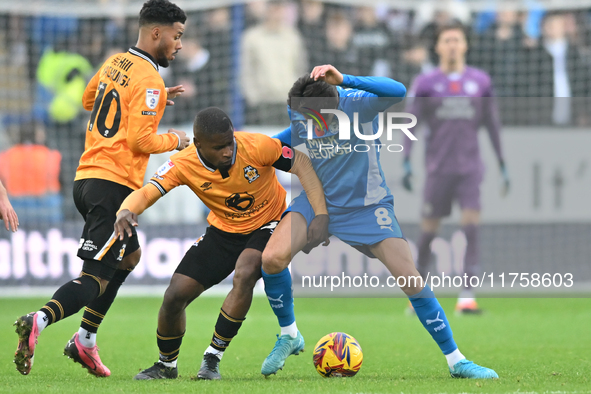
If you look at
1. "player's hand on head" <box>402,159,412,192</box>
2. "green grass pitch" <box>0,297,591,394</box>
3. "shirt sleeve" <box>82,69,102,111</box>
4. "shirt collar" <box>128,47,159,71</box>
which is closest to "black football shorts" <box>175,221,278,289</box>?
"green grass pitch" <box>0,297,591,394</box>

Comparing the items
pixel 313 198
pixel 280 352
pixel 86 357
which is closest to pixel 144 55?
pixel 313 198

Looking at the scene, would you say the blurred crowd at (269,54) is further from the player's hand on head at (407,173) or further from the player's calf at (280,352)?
the player's calf at (280,352)

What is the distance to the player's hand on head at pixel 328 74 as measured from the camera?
171 inches

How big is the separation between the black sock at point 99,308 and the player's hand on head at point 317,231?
126cm

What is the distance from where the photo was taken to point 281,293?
188 inches

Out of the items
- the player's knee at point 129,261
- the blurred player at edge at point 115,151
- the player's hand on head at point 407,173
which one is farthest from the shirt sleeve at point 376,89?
the player's hand on head at point 407,173

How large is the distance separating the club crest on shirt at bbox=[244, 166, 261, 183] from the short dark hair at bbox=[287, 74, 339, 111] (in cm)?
50

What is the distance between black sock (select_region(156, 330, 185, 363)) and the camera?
4.67 m

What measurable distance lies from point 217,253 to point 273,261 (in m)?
0.41

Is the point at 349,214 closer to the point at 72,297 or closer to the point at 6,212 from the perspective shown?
the point at 72,297

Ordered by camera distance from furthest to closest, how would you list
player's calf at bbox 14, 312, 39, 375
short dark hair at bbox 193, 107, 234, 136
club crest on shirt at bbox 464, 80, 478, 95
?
club crest on shirt at bbox 464, 80, 478, 95 → short dark hair at bbox 193, 107, 234, 136 → player's calf at bbox 14, 312, 39, 375

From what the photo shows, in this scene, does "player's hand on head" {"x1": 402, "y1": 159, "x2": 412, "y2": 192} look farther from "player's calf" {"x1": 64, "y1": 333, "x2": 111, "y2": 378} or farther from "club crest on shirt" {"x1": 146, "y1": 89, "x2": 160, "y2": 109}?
"player's calf" {"x1": 64, "y1": 333, "x2": 111, "y2": 378}

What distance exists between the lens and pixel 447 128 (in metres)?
9.15

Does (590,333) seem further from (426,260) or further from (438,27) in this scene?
(438,27)
